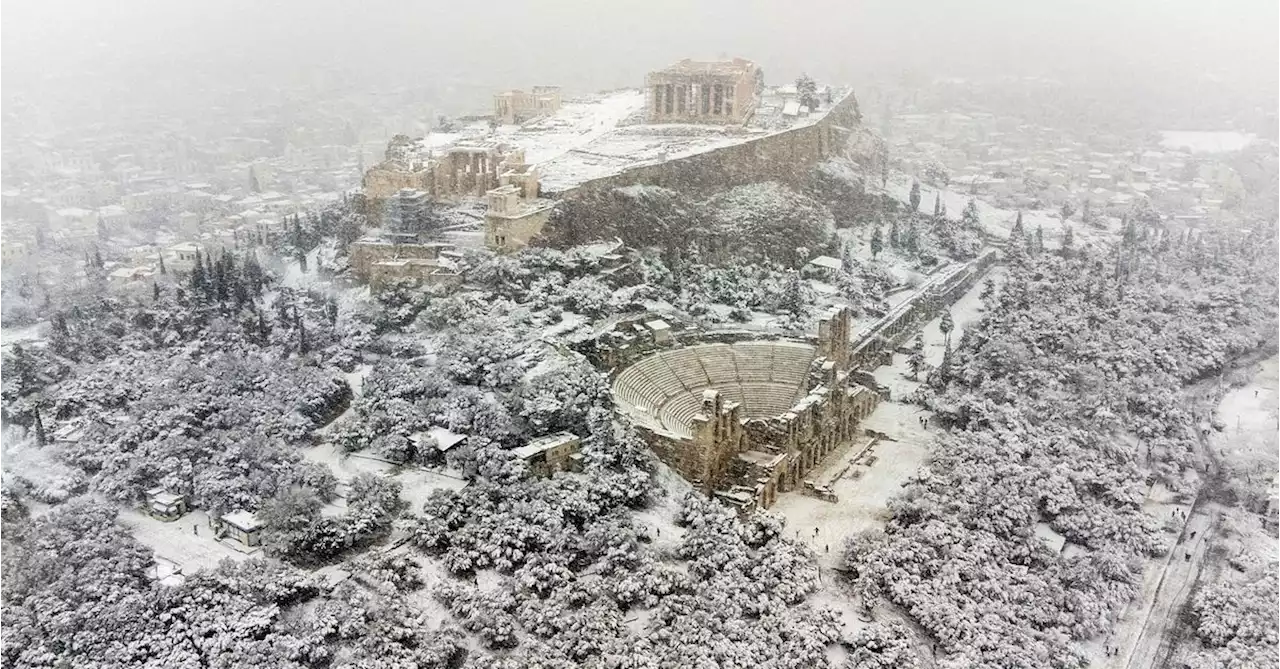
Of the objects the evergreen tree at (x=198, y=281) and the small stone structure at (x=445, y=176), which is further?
the small stone structure at (x=445, y=176)

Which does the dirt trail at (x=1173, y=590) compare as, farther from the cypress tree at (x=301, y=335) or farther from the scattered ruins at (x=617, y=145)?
the cypress tree at (x=301, y=335)

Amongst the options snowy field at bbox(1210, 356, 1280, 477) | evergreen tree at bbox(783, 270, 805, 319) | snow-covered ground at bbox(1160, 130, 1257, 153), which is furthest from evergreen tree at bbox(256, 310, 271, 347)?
snow-covered ground at bbox(1160, 130, 1257, 153)

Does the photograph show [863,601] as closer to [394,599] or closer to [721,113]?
[394,599]

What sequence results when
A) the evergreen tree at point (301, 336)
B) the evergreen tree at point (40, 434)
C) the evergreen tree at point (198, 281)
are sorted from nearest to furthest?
the evergreen tree at point (40, 434)
the evergreen tree at point (301, 336)
the evergreen tree at point (198, 281)

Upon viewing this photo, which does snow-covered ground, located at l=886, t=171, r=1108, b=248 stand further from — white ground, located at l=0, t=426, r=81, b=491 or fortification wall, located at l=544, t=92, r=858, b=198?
white ground, located at l=0, t=426, r=81, b=491

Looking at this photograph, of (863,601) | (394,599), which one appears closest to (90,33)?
(394,599)

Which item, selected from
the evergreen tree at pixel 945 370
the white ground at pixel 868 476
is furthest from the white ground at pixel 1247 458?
the evergreen tree at pixel 945 370
